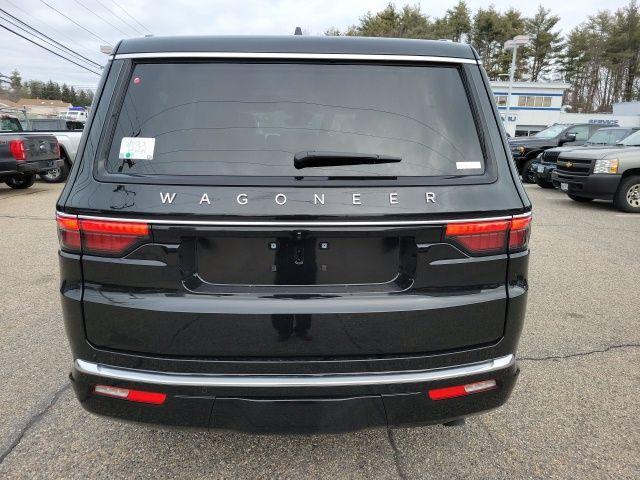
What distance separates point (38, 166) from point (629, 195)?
1303 cm

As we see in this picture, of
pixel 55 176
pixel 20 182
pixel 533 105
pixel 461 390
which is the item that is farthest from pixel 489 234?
pixel 533 105

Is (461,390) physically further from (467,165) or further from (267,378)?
(467,165)

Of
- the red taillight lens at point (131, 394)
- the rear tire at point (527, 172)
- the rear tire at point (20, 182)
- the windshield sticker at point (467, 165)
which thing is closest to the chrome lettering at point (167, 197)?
the red taillight lens at point (131, 394)

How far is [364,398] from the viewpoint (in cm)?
188

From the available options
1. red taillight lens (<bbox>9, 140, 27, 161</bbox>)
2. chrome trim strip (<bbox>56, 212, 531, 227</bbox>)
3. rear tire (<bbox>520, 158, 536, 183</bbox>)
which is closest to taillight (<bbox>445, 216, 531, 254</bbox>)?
chrome trim strip (<bbox>56, 212, 531, 227</bbox>)

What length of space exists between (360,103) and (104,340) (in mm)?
1426

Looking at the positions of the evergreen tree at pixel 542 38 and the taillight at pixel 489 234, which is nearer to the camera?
the taillight at pixel 489 234

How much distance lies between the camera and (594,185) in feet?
32.0

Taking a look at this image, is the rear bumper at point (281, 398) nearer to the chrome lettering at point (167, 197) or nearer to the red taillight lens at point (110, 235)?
the red taillight lens at point (110, 235)

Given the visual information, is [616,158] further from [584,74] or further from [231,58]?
[584,74]

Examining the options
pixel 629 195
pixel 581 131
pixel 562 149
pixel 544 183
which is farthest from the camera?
pixel 581 131

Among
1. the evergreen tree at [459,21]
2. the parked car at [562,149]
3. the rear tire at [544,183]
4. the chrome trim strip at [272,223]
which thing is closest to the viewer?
the chrome trim strip at [272,223]

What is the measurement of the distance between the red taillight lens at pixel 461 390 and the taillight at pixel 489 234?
1.86 feet

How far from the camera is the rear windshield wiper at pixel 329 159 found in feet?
6.16
